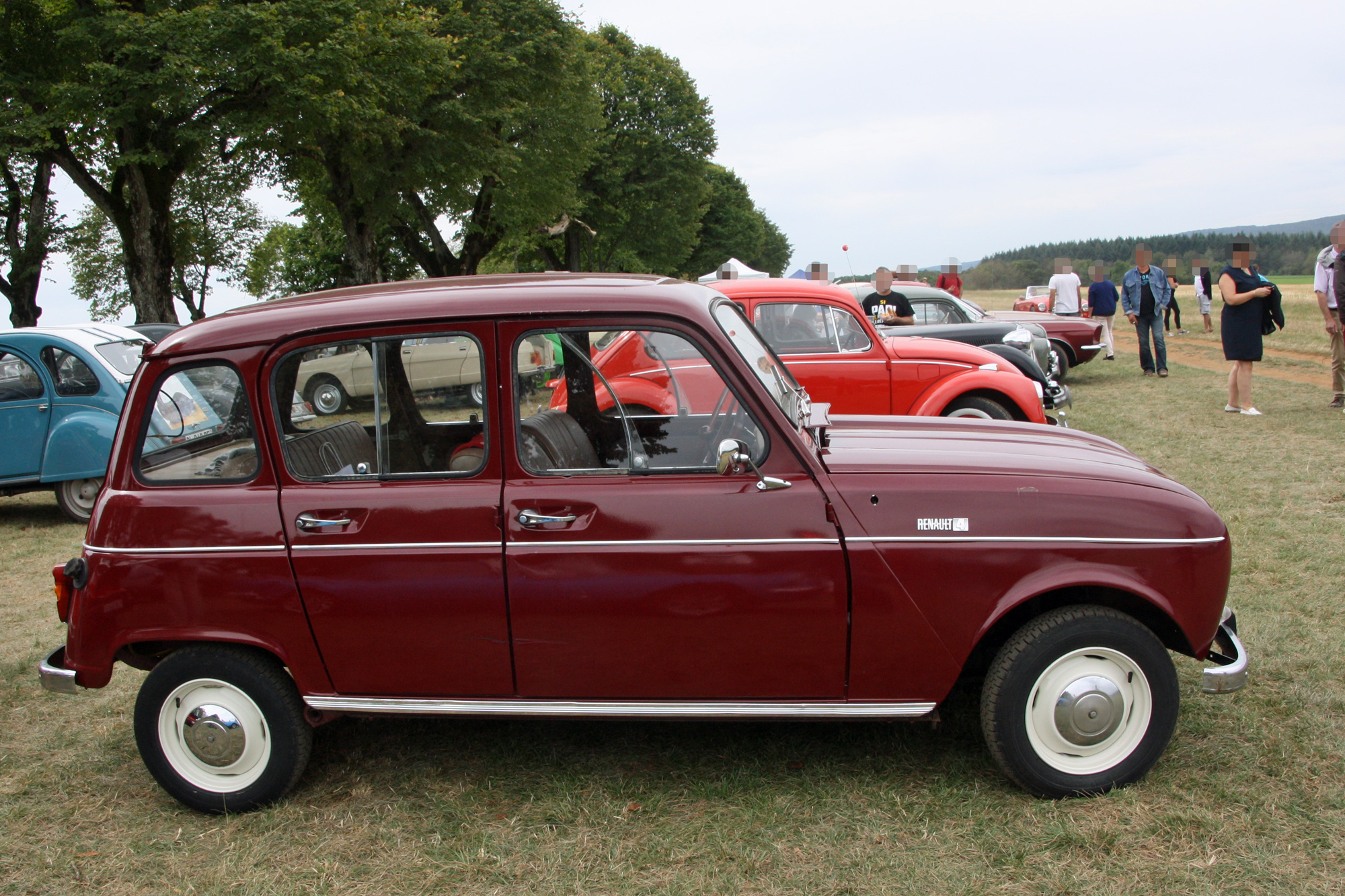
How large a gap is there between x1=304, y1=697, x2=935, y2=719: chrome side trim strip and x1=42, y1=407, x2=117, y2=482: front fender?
21.5ft

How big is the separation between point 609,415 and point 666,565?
607mm

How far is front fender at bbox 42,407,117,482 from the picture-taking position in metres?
8.70

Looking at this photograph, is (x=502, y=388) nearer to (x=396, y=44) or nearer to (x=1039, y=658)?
(x=1039, y=658)

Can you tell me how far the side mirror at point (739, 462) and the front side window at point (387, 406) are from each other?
855 mm

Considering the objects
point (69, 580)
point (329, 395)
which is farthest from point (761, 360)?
point (69, 580)

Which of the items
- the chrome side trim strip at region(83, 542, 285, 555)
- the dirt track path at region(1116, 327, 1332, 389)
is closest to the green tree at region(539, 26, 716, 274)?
the dirt track path at region(1116, 327, 1332, 389)

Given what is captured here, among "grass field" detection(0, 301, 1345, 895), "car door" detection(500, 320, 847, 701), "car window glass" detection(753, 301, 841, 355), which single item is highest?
"car window glass" detection(753, 301, 841, 355)

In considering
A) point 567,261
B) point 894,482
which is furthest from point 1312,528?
point 567,261

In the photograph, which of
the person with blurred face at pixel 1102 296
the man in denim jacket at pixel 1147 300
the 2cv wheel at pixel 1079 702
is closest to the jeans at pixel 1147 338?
the man in denim jacket at pixel 1147 300

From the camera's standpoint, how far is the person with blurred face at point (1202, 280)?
2209cm

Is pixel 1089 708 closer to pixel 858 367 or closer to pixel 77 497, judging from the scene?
pixel 858 367

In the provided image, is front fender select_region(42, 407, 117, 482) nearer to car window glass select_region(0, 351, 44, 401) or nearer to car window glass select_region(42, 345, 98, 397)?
car window glass select_region(42, 345, 98, 397)

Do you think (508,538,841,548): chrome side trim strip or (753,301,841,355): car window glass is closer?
(508,538,841,548): chrome side trim strip

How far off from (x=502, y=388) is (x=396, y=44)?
72.8 feet
